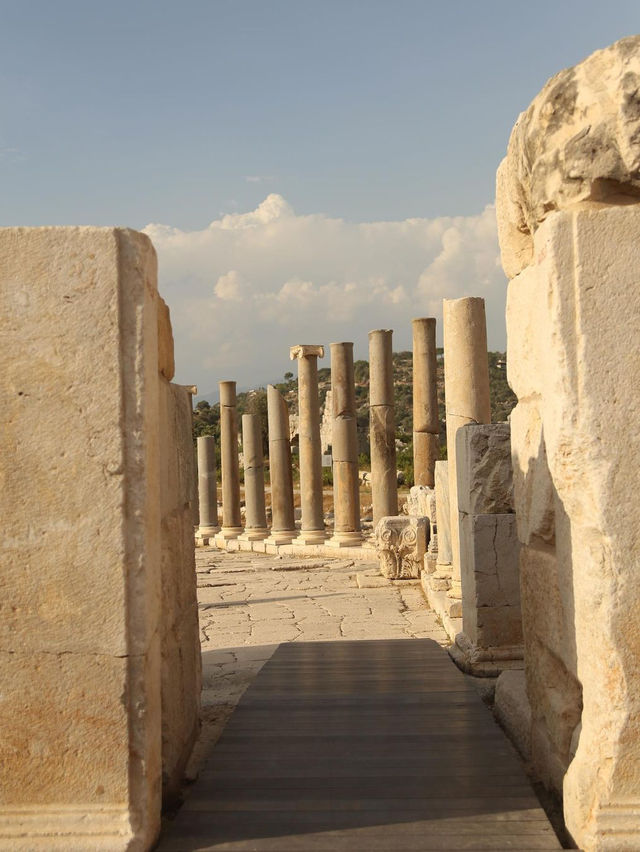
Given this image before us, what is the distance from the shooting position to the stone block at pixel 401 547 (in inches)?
462

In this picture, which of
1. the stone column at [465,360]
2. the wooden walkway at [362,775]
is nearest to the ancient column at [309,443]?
the stone column at [465,360]

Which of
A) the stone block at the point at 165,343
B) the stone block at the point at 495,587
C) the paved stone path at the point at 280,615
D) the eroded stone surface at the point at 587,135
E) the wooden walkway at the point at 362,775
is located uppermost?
the eroded stone surface at the point at 587,135

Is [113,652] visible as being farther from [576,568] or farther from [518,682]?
[518,682]

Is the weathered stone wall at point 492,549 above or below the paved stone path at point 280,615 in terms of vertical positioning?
above

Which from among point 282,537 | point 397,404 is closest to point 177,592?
point 282,537

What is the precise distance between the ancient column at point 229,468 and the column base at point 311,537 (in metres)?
3.46

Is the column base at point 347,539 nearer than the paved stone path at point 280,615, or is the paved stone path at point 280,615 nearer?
the paved stone path at point 280,615

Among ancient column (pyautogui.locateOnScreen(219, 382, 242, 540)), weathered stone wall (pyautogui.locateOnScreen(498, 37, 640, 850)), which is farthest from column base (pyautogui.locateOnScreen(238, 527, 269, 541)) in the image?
weathered stone wall (pyautogui.locateOnScreen(498, 37, 640, 850))

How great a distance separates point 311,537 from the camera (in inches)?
660

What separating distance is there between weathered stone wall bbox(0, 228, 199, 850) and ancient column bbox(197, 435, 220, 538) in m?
18.4

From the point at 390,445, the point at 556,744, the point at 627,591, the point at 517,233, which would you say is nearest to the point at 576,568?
the point at 627,591

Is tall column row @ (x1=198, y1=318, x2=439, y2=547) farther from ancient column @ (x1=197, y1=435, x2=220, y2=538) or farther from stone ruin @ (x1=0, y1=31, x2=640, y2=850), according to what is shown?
stone ruin @ (x1=0, y1=31, x2=640, y2=850)

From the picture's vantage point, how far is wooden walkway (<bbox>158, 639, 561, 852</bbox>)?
10.4 ft

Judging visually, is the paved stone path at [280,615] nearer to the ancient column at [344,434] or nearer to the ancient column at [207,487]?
the ancient column at [344,434]
